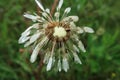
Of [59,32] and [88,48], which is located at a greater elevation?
[88,48]

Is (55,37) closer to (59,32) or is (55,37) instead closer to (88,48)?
(59,32)

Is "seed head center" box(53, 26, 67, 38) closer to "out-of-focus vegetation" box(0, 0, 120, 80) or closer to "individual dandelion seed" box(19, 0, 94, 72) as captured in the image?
"individual dandelion seed" box(19, 0, 94, 72)

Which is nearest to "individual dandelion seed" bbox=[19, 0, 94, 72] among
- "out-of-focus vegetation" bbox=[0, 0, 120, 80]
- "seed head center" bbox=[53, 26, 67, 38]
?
"seed head center" bbox=[53, 26, 67, 38]

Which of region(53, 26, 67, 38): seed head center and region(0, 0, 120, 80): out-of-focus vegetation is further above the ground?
region(0, 0, 120, 80): out-of-focus vegetation

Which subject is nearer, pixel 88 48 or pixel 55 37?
pixel 55 37

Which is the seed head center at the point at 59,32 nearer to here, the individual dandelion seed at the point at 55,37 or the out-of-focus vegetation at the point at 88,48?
the individual dandelion seed at the point at 55,37

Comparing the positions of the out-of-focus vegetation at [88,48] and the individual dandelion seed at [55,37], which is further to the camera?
the out-of-focus vegetation at [88,48]

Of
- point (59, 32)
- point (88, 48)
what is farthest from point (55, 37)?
point (88, 48)

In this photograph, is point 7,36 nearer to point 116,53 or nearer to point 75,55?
point 116,53

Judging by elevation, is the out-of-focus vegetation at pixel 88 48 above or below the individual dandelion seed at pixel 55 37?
above

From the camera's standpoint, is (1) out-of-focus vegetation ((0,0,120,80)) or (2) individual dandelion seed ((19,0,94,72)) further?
(1) out-of-focus vegetation ((0,0,120,80))

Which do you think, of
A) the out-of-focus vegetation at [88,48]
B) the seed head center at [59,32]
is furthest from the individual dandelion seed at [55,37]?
the out-of-focus vegetation at [88,48]
